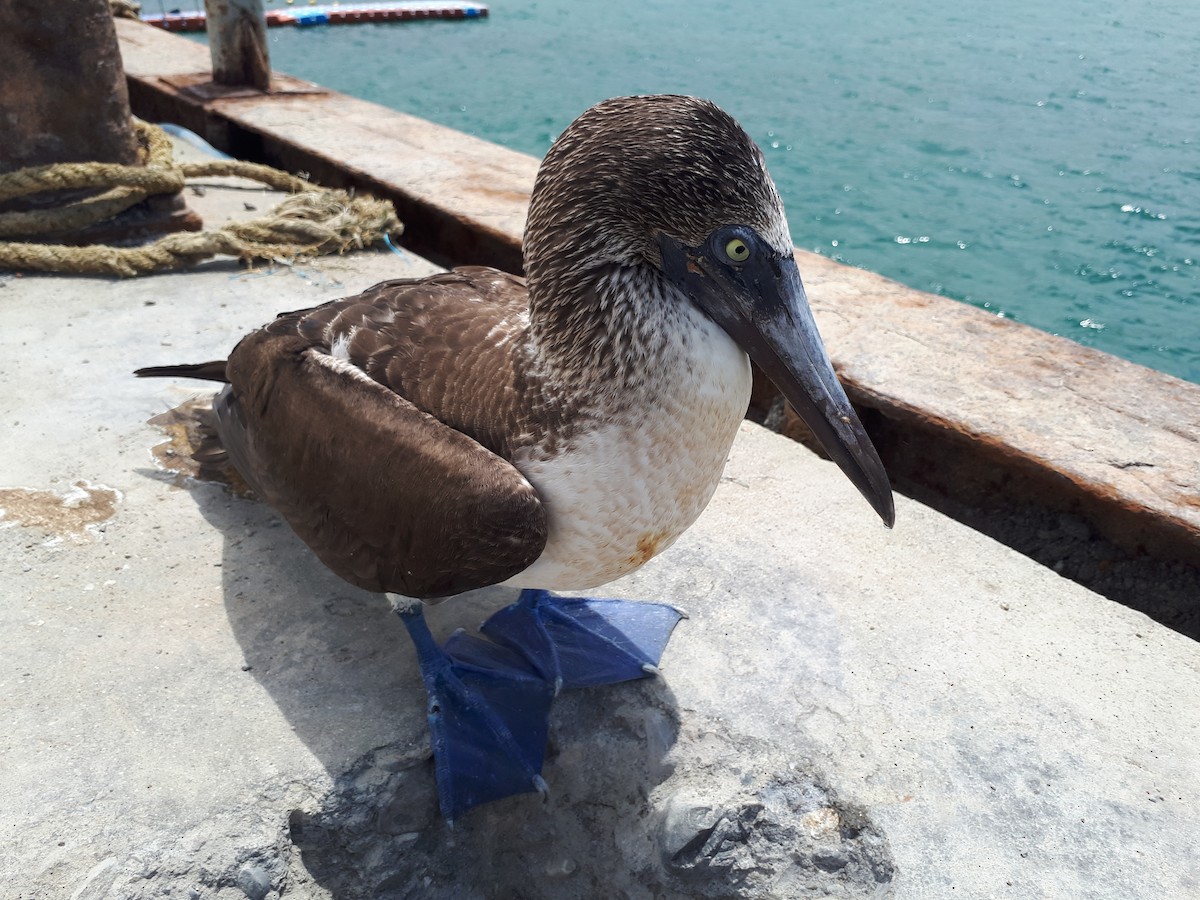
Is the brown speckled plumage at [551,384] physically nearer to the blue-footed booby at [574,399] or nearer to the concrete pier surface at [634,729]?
the blue-footed booby at [574,399]

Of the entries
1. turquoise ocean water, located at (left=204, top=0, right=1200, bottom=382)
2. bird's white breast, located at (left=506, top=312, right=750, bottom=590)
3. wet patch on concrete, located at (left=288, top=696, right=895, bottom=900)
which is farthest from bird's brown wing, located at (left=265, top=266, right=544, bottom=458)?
turquoise ocean water, located at (left=204, top=0, right=1200, bottom=382)

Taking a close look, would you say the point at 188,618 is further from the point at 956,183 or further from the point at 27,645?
the point at 956,183

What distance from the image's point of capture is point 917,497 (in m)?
3.51

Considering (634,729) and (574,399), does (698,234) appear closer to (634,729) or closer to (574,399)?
(574,399)

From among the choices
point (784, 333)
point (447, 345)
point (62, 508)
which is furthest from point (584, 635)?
point (62, 508)

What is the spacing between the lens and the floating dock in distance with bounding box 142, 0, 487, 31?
46.9 feet

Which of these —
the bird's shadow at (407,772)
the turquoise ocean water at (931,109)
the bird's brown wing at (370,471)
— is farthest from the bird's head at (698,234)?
the turquoise ocean water at (931,109)

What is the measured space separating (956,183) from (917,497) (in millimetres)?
6604

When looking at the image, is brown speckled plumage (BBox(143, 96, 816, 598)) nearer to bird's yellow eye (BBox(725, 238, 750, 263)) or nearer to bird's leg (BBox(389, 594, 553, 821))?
bird's yellow eye (BBox(725, 238, 750, 263))

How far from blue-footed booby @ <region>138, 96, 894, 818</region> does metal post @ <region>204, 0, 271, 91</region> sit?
506cm

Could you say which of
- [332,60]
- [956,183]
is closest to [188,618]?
[956,183]

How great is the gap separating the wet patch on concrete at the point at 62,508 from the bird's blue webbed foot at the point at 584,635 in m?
1.23

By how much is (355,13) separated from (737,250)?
15.0 meters

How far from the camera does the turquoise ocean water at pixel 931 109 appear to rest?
7645 mm
